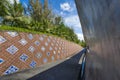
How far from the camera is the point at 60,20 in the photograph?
40062mm

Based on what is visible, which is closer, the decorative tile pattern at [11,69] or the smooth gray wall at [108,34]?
the smooth gray wall at [108,34]

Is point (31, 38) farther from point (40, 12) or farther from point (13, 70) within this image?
point (40, 12)

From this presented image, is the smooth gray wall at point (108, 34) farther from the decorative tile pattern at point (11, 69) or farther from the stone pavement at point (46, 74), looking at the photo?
the decorative tile pattern at point (11, 69)

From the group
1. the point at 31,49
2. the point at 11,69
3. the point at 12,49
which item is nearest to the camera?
the point at 11,69

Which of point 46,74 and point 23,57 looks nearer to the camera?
point 46,74

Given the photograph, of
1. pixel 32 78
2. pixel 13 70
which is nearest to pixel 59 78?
pixel 32 78

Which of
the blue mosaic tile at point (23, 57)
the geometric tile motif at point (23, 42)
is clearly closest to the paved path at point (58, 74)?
the blue mosaic tile at point (23, 57)

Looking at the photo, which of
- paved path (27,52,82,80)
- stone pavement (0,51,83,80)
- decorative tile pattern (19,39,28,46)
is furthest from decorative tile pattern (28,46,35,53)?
paved path (27,52,82,80)

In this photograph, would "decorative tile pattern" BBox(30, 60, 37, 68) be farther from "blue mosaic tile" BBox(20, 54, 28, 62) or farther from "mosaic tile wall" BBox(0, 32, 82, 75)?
"blue mosaic tile" BBox(20, 54, 28, 62)

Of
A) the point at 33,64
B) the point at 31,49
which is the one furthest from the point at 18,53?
the point at 31,49

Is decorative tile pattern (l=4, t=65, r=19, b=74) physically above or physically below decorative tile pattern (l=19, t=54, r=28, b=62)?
below

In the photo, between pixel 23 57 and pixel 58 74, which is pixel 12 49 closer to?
pixel 23 57

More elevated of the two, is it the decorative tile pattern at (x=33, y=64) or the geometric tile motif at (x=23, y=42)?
the geometric tile motif at (x=23, y=42)

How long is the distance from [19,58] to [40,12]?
76.4 feet
